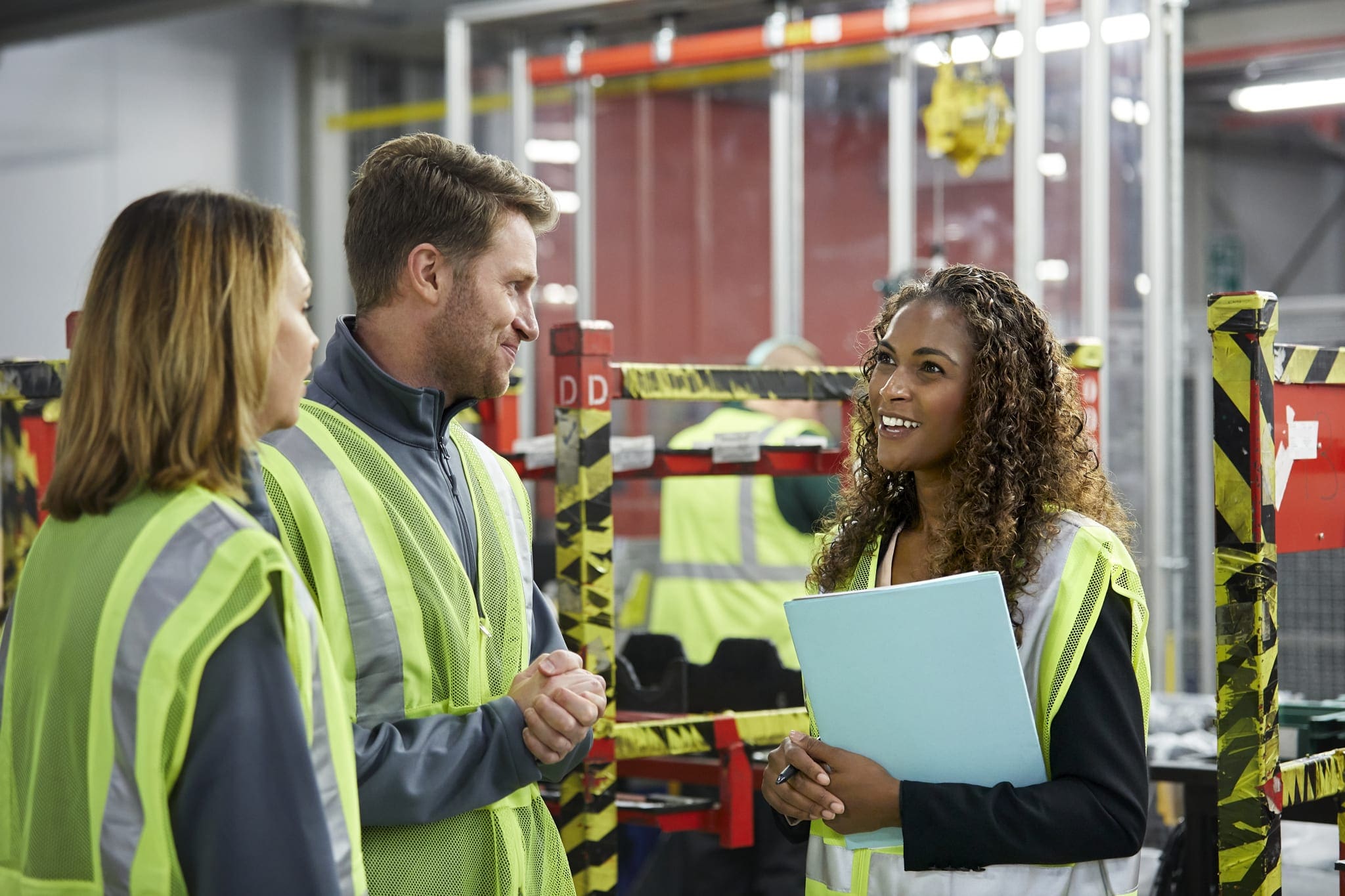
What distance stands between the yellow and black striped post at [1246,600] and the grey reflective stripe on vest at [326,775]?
4.25 ft

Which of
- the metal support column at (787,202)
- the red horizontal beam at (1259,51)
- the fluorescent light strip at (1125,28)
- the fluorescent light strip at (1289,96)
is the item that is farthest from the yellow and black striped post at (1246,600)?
the fluorescent light strip at (1289,96)

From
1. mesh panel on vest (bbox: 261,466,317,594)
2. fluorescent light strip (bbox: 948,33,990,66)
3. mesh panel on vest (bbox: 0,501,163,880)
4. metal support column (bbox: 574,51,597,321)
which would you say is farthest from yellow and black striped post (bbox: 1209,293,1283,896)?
metal support column (bbox: 574,51,597,321)

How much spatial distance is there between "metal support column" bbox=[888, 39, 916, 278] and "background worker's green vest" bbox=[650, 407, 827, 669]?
236cm

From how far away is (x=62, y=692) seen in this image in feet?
4.36

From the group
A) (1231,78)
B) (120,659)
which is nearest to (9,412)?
(120,659)

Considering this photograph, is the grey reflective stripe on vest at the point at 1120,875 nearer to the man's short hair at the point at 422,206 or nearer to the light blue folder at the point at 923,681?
the light blue folder at the point at 923,681

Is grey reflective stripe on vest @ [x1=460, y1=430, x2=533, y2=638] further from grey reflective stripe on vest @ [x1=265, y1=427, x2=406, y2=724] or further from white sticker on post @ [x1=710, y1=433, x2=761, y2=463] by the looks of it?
white sticker on post @ [x1=710, y1=433, x2=761, y2=463]

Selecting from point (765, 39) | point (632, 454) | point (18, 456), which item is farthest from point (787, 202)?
point (18, 456)

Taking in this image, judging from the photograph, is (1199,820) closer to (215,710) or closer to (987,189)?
(215,710)

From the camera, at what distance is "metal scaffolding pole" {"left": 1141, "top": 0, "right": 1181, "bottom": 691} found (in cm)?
571

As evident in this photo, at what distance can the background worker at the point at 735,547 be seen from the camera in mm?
4191

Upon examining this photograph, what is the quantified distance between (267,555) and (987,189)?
5523 mm

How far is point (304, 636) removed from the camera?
1.34m

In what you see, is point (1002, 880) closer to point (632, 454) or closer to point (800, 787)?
point (800, 787)
